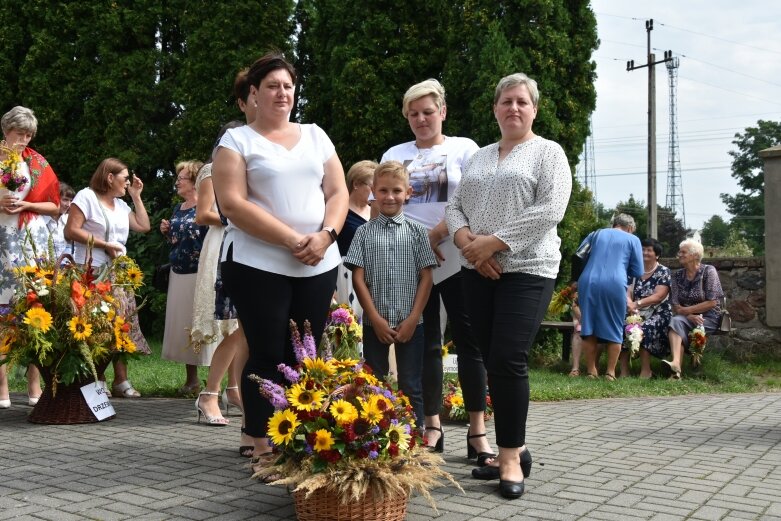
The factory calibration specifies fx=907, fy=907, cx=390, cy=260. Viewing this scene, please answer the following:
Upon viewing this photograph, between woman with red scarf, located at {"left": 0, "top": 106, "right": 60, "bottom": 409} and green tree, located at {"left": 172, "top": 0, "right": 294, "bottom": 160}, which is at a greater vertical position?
green tree, located at {"left": 172, "top": 0, "right": 294, "bottom": 160}

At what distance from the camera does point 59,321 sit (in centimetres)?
621

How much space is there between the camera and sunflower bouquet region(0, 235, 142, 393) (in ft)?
19.8

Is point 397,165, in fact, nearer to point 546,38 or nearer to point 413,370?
point 413,370

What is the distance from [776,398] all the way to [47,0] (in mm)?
12429

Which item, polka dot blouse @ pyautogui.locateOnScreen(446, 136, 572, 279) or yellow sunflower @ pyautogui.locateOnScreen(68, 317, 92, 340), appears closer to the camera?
polka dot blouse @ pyautogui.locateOnScreen(446, 136, 572, 279)

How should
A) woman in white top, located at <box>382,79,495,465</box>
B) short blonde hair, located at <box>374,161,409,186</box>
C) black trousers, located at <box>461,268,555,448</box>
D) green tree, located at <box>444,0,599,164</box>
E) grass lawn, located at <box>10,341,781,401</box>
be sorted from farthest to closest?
1. green tree, located at <box>444,0,599,164</box>
2. grass lawn, located at <box>10,341,781,401</box>
3. woman in white top, located at <box>382,79,495,465</box>
4. short blonde hair, located at <box>374,161,409,186</box>
5. black trousers, located at <box>461,268,555,448</box>

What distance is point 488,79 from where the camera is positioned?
11742mm

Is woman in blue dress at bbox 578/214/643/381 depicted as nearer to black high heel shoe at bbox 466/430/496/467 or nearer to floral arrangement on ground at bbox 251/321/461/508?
black high heel shoe at bbox 466/430/496/467

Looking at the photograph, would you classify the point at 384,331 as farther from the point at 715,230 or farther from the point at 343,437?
the point at 715,230

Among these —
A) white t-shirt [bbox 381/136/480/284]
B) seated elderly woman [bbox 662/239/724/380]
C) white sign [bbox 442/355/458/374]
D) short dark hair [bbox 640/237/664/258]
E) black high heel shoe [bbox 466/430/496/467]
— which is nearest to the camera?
black high heel shoe [bbox 466/430/496/467]

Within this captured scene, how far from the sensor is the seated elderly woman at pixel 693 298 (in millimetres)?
9852

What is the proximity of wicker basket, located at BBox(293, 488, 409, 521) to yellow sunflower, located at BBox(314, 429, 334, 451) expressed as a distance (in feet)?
0.54

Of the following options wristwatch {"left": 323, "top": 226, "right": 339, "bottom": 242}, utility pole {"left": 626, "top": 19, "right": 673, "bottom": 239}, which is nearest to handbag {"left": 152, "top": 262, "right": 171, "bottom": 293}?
wristwatch {"left": 323, "top": 226, "right": 339, "bottom": 242}

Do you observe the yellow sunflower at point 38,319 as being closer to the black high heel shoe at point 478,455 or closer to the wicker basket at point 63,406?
the wicker basket at point 63,406
